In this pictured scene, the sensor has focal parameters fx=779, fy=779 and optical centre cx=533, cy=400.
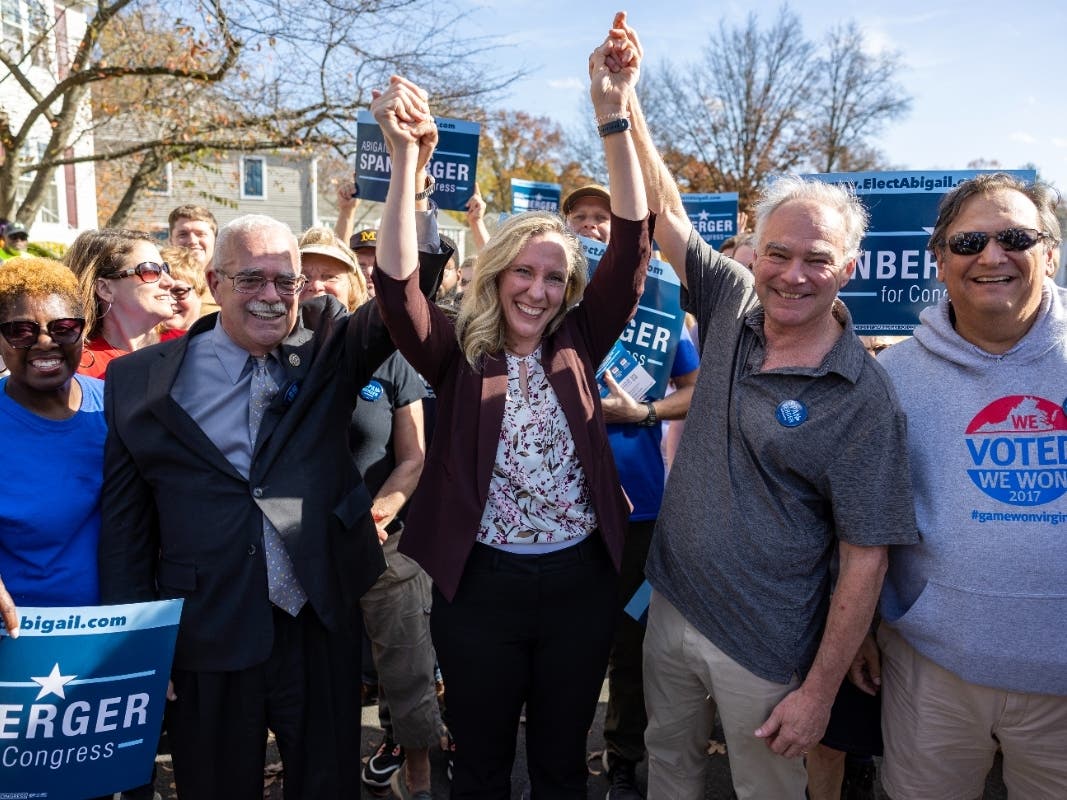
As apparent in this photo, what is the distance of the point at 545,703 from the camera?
A: 250 cm

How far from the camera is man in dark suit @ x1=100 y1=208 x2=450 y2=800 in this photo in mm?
2270

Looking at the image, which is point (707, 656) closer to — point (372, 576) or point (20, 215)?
point (372, 576)

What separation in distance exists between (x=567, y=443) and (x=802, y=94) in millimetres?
29322

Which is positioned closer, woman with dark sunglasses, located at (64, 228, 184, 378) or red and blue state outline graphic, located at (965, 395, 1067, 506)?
red and blue state outline graphic, located at (965, 395, 1067, 506)

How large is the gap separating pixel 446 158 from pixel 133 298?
2.52 metres

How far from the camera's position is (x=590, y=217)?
162 inches

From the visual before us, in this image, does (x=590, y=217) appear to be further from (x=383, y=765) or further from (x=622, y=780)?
(x=383, y=765)

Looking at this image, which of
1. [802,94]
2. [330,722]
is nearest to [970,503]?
[330,722]

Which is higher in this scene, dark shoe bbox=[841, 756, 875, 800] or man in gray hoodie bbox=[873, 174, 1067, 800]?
man in gray hoodie bbox=[873, 174, 1067, 800]

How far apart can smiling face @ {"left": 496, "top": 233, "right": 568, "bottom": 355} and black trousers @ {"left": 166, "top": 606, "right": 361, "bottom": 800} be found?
43.2 inches

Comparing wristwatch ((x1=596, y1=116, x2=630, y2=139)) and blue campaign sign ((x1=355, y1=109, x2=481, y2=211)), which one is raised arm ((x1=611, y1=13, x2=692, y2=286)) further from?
blue campaign sign ((x1=355, y1=109, x2=481, y2=211))

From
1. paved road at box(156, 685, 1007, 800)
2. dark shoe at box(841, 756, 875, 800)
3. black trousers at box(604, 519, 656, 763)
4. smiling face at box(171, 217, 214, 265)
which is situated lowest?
paved road at box(156, 685, 1007, 800)

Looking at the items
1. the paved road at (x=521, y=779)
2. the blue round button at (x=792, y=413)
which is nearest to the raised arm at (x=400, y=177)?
the blue round button at (x=792, y=413)

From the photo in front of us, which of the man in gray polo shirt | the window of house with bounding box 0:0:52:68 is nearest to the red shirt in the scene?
the man in gray polo shirt
